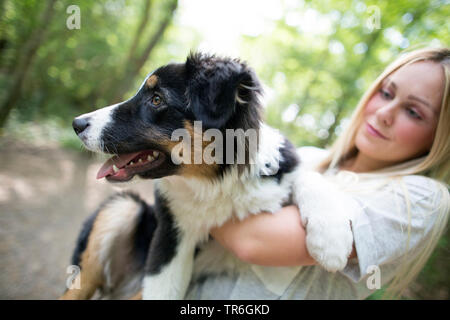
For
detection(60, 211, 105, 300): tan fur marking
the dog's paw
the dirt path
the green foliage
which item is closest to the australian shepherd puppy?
the dog's paw

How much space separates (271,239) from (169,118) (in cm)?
96

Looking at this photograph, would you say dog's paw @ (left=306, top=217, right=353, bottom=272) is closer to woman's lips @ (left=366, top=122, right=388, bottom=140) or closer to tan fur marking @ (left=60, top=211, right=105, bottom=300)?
woman's lips @ (left=366, top=122, right=388, bottom=140)

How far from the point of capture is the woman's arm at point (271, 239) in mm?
1461

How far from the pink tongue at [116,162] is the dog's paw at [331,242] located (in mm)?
1198

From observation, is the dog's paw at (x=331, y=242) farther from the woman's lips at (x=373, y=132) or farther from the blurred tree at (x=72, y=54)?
the blurred tree at (x=72, y=54)

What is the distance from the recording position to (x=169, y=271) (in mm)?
1776

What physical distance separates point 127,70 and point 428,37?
627cm

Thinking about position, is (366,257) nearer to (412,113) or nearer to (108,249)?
(412,113)

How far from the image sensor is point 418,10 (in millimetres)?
4844

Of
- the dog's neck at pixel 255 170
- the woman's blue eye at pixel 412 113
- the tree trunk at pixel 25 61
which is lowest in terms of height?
the dog's neck at pixel 255 170

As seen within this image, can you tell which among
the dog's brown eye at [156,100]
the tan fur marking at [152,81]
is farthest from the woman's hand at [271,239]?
the tan fur marking at [152,81]
